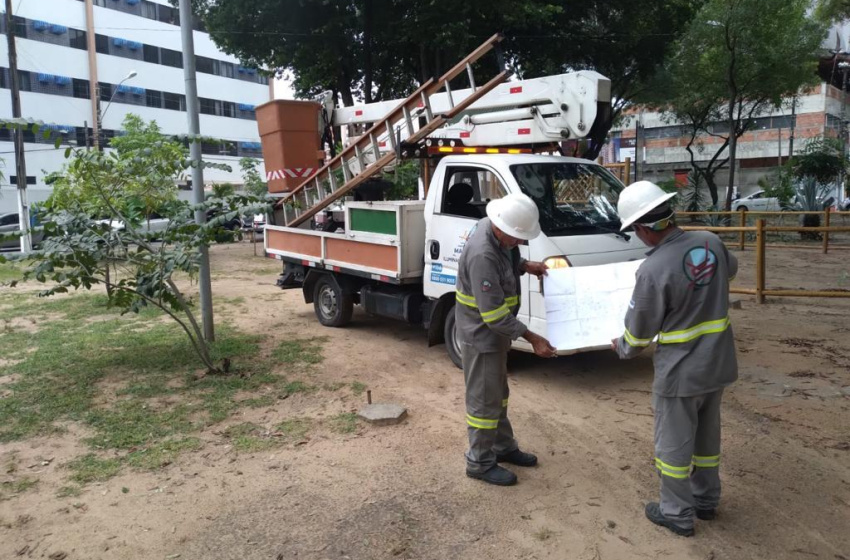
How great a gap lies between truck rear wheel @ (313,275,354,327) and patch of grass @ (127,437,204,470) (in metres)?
3.64

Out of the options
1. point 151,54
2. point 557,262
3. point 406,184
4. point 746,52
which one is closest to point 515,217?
point 557,262

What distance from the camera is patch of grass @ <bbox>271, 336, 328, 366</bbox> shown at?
274 inches

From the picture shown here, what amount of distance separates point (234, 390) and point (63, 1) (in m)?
40.8

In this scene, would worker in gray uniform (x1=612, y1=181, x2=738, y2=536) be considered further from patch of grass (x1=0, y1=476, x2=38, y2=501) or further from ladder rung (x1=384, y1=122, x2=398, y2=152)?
ladder rung (x1=384, y1=122, x2=398, y2=152)

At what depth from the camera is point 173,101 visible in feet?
149

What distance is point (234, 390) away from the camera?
6.02 metres

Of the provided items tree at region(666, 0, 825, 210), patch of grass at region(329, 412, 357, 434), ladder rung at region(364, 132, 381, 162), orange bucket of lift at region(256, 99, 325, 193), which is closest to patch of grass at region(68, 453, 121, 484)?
patch of grass at region(329, 412, 357, 434)

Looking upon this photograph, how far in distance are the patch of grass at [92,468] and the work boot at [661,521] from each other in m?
3.27

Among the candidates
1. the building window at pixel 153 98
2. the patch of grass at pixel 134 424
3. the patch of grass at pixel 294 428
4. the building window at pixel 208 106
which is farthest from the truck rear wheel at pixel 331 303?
the building window at pixel 208 106

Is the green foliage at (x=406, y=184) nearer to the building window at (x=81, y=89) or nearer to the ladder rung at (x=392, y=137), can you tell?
the ladder rung at (x=392, y=137)

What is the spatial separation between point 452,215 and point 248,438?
2822 millimetres

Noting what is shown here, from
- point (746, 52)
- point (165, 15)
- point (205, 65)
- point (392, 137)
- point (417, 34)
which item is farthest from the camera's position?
point (205, 65)

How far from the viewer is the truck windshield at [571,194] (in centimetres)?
601

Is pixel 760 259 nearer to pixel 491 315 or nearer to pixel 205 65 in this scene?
pixel 491 315
